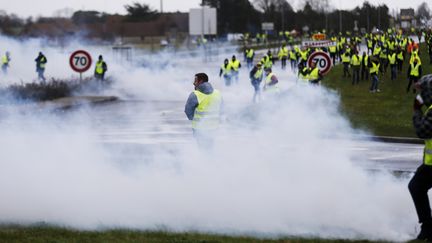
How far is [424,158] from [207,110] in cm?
453

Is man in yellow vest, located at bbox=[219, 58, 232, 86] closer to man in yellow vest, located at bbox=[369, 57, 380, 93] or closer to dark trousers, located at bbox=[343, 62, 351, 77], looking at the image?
dark trousers, located at bbox=[343, 62, 351, 77]

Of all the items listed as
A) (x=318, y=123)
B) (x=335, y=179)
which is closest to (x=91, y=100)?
(x=318, y=123)

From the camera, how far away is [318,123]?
16125 mm

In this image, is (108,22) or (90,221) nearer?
(90,221)

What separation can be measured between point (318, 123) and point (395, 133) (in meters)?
5.18

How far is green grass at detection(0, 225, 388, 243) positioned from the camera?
7.33m

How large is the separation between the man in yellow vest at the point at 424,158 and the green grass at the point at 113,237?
2.59 ft

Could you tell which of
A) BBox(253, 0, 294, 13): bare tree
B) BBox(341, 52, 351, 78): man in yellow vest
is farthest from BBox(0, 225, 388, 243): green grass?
BBox(253, 0, 294, 13): bare tree

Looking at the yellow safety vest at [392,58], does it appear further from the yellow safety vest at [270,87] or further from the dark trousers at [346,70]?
the yellow safety vest at [270,87]

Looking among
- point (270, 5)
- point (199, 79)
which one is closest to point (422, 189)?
point (199, 79)

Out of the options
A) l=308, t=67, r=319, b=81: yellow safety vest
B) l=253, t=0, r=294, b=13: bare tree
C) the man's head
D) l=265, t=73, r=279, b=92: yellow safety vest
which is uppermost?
l=253, t=0, r=294, b=13: bare tree

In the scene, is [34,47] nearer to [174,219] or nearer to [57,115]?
[57,115]

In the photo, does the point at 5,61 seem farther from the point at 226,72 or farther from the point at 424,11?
the point at 424,11

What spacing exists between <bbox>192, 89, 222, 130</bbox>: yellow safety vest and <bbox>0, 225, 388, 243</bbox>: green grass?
380 centimetres
